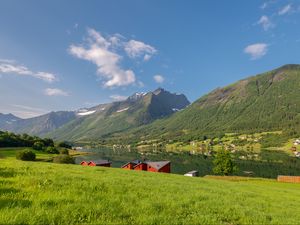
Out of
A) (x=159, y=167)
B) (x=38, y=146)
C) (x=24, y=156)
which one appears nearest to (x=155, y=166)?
(x=159, y=167)

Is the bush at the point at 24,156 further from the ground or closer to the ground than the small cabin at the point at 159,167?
further from the ground

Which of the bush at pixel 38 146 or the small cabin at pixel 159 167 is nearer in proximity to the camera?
the small cabin at pixel 159 167

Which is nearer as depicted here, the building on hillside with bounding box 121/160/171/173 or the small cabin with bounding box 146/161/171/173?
the small cabin with bounding box 146/161/171/173

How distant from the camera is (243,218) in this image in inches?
515

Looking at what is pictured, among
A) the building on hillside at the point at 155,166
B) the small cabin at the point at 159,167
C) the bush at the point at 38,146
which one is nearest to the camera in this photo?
the small cabin at the point at 159,167

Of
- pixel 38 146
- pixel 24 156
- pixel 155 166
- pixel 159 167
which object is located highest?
pixel 38 146

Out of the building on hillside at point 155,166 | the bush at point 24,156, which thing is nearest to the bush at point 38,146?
the bush at point 24,156

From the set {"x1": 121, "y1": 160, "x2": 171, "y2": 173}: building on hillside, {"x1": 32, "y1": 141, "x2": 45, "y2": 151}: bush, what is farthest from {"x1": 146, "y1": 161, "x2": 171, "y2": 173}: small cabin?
{"x1": 32, "y1": 141, "x2": 45, "y2": 151}: bush

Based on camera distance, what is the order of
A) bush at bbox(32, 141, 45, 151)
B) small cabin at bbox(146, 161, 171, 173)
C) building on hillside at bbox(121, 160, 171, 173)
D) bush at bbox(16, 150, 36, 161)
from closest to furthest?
bush at bbox(16, 150, 36, 161)
small cabin at bbox(146, 161, 171, 173)
building on hillside at bbox(121, 160, 171, 173)
bush at bbox(32, 141, 45, 151)

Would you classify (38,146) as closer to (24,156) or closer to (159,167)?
(24,156)

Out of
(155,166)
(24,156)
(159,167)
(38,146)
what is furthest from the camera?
(38,146)

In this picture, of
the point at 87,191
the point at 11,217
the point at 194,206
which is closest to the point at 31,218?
the point at 11,217

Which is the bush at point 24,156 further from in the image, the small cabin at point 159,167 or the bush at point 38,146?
the bush at point 38,146

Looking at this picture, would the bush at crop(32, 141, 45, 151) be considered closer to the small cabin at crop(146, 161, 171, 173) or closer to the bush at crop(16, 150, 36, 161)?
the bush at crop(16, 150, 36, 161)
